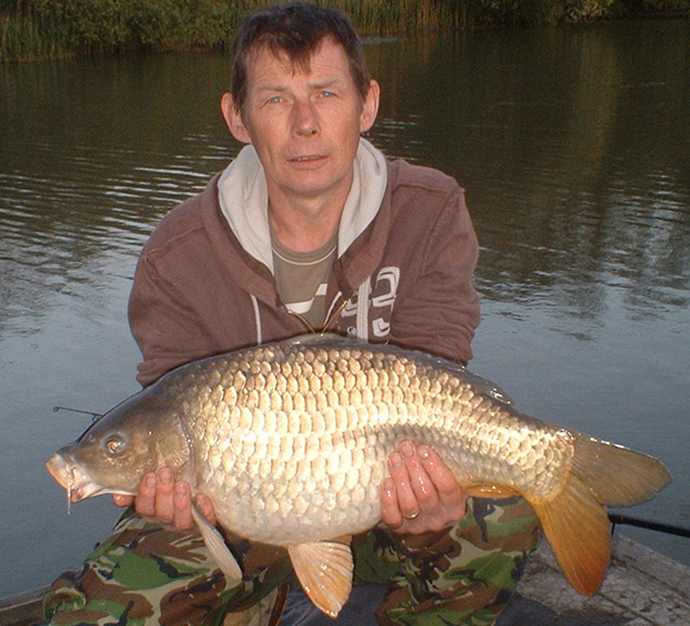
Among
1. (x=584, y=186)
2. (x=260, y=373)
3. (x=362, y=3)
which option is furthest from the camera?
(x=362, y=3)

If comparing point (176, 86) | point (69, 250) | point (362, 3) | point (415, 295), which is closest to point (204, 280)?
point (415, 295)

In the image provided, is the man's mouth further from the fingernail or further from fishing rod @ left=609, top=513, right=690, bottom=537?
fishing rod @ left=609, top=513, right=690, bottom=537

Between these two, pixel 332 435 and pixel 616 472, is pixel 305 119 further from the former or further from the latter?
pixel 616 472

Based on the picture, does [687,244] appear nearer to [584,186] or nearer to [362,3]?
[584,186]

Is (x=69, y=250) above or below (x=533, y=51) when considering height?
below

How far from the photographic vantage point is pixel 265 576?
6.46ft

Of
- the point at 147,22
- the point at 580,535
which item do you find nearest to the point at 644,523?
the point at 580,535

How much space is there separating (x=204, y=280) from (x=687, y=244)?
482cm

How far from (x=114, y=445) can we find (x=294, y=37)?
932 millimetres

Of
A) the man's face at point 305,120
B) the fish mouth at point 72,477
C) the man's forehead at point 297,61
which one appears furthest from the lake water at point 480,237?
the man's forehead at point 297,61

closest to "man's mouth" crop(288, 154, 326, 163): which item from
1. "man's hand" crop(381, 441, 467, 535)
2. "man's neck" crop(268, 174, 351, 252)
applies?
"man's neck" crop(268, 174, 351, 252)

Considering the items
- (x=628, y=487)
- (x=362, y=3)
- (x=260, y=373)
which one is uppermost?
(x=362, y=3)

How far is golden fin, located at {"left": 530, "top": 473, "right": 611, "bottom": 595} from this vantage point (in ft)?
5.59

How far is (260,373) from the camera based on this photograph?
1671mm
